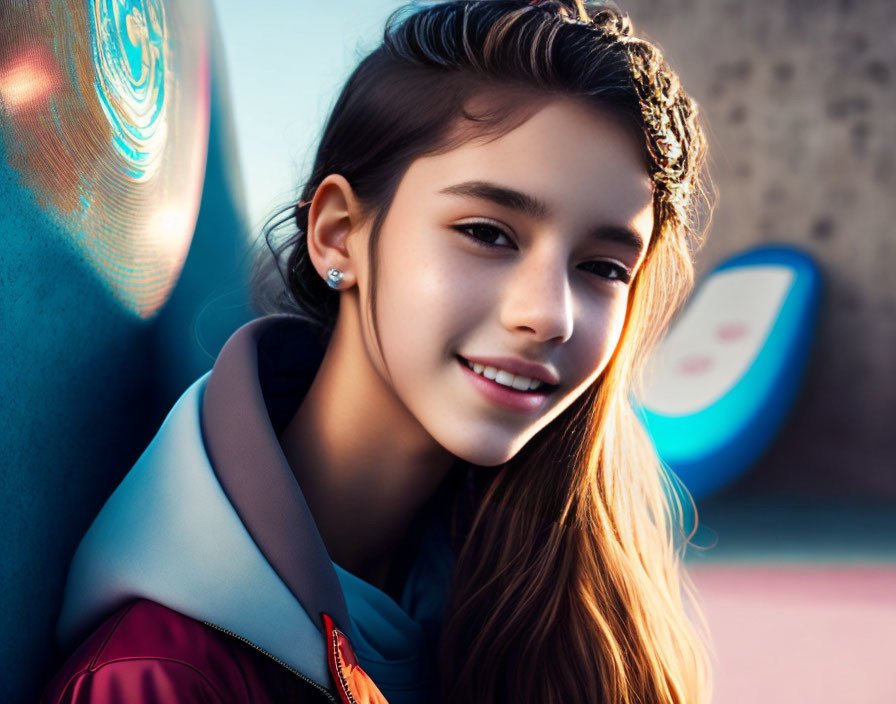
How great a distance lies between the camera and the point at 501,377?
0.70 meters

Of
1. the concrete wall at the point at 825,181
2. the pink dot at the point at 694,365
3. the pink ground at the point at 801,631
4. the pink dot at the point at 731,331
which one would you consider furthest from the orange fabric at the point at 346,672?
the concrete wall at the point at 825,181

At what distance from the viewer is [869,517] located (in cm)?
280

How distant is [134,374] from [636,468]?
64cm

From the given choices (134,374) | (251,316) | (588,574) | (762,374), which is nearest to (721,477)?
(762,374)

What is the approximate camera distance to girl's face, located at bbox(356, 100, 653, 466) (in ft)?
2.21

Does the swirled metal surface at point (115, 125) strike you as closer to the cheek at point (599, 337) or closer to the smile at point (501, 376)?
the smile at point (501, 376)

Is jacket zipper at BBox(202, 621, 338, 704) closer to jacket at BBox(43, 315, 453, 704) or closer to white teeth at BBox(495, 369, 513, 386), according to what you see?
jacket at BBox(43, 315, 453, 704)

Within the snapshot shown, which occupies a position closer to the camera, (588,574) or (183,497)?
(183,497)

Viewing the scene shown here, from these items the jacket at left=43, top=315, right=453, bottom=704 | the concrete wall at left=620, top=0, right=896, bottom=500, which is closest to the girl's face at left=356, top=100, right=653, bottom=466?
the jacket at left=43, top=315, right=453, bottom=704

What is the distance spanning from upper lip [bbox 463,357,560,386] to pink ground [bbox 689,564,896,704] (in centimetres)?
125

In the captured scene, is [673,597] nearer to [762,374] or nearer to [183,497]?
[183,497]

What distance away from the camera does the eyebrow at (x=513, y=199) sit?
2.20ft

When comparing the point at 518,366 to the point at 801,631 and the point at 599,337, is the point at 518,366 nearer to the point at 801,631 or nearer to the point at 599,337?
the point at 599,337

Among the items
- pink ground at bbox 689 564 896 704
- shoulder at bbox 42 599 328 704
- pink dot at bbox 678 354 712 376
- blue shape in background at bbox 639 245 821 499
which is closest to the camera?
shoulder at bbox 42 599 328 704
